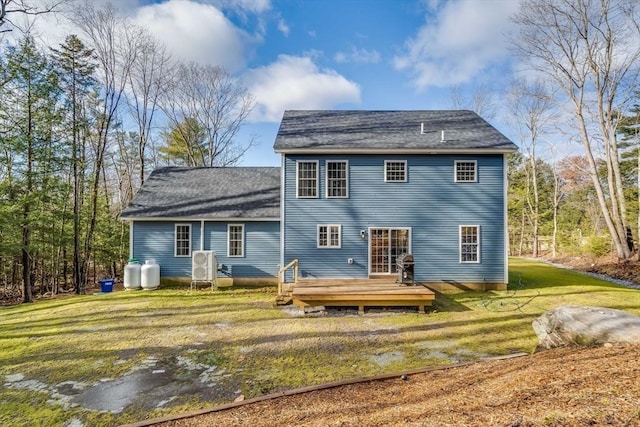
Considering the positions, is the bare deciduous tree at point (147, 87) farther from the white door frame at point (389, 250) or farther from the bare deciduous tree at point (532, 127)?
the bare deciduous tree at point (532, 127)

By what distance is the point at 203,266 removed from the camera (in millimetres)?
10758

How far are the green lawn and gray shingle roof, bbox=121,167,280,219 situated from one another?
128 inches

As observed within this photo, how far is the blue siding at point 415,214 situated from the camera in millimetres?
10305

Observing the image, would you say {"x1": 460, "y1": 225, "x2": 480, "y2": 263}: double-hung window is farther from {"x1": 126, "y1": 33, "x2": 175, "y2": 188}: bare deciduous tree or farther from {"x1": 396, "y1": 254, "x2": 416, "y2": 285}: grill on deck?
{"x1": 126, "y1": 33, "x2": 175, "y2": 188}: bare deciduous tree

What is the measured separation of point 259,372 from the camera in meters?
4.78

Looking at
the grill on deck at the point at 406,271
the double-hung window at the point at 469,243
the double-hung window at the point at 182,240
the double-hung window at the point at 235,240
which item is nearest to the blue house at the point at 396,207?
the double-hung window at the point at 469,243

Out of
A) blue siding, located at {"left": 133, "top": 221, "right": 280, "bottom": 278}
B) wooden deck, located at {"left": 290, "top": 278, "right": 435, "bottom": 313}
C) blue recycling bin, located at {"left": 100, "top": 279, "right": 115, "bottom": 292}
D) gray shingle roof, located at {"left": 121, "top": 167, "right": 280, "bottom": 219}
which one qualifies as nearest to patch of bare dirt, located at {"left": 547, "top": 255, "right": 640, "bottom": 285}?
wooden deck, located at {"left": 290, "top": 278, "right": 435, "bottom": 313}

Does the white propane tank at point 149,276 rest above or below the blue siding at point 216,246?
below

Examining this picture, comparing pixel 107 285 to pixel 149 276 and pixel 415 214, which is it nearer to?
pixel 149 276

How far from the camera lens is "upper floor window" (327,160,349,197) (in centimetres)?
1051

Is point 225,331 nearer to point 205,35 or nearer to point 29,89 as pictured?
point 29,89

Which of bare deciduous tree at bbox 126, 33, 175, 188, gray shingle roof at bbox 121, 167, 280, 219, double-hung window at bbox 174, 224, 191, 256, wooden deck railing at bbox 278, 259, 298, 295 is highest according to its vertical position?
bare deciduous tree at bbox 126, 33, 175, 188

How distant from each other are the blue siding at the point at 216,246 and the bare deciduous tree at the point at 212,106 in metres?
11.8

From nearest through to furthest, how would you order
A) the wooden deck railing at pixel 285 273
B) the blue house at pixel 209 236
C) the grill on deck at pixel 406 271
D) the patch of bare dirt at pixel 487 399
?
1. the patch of bare dirt at pixel 487 399
2. the grill on deck at pixel 406 271
3. the wooden deck railing at pixel 285 273
4. the blue house at pixel 209 236
